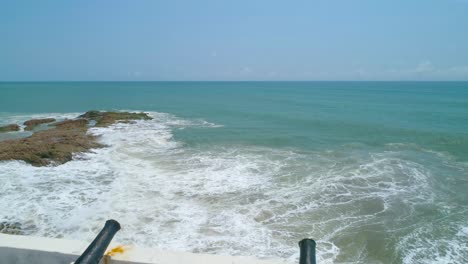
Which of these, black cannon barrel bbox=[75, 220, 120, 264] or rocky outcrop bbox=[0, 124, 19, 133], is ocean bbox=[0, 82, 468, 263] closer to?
black cannon barrel bbox=[75, 220, 120, 264]

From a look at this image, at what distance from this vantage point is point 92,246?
2.91m

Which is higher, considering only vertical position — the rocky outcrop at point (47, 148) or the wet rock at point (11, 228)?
the rocky outcrop at point (47, 148)

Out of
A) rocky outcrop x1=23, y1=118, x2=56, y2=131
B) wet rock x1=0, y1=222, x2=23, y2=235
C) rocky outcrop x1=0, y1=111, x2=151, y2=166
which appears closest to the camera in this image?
wet rock x1=0, y1=222, x2=23, y2=235

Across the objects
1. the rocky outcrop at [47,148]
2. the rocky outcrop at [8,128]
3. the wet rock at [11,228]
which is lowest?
the wet rock at [11,228]

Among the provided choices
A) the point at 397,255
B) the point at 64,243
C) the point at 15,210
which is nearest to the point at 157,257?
the point at 64,243

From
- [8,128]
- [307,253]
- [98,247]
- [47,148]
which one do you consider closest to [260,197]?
[307,253]

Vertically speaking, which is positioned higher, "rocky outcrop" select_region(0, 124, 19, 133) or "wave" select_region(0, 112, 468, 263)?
"rocky outcrop" select_region(0, 124, 19, 133)

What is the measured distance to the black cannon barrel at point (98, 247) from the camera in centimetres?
274

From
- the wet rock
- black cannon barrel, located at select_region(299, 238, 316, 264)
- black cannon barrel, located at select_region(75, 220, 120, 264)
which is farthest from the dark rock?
black cannon barrel, located at select_region(299, 238, 316, 264)

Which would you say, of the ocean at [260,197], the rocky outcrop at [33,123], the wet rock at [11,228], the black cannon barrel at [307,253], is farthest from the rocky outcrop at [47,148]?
the black cannon barrel at [307,253]

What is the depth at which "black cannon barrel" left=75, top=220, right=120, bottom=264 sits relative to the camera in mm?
2736

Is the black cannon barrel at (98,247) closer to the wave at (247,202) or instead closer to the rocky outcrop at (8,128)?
the wave at (247,202)

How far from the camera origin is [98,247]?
2.92 m

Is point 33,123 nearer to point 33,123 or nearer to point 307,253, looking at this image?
point 33,123
